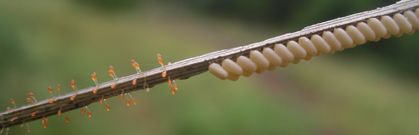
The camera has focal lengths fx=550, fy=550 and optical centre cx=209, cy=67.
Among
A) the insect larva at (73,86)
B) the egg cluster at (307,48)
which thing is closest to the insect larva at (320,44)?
the egg cluster at (307,48)

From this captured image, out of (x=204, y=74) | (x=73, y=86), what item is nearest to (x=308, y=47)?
(x=73, y=86)

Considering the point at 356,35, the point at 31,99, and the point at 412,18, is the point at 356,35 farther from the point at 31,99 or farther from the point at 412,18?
the point at 31,99

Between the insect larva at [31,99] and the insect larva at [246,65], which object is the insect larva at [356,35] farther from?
the insect larva at [31,99]

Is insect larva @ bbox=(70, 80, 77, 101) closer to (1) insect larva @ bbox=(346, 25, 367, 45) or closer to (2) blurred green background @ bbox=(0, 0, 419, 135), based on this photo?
(1) insect larva @ bbox=(346, 25, 367, 45)

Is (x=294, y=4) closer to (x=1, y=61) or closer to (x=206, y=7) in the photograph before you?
(x=206, y=7)

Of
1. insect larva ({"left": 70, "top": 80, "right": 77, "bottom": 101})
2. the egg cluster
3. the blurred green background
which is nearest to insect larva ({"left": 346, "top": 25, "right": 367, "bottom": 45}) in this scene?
the egg cluster

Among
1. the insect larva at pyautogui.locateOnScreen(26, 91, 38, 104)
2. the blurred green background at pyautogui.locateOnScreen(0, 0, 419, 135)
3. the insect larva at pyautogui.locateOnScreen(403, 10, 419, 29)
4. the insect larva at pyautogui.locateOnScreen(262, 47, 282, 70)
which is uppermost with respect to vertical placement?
the blurred green background at pyautogui.locateOnScreen(0, 0, 419, 135)

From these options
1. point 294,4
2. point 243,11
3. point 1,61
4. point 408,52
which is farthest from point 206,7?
point 1,61
